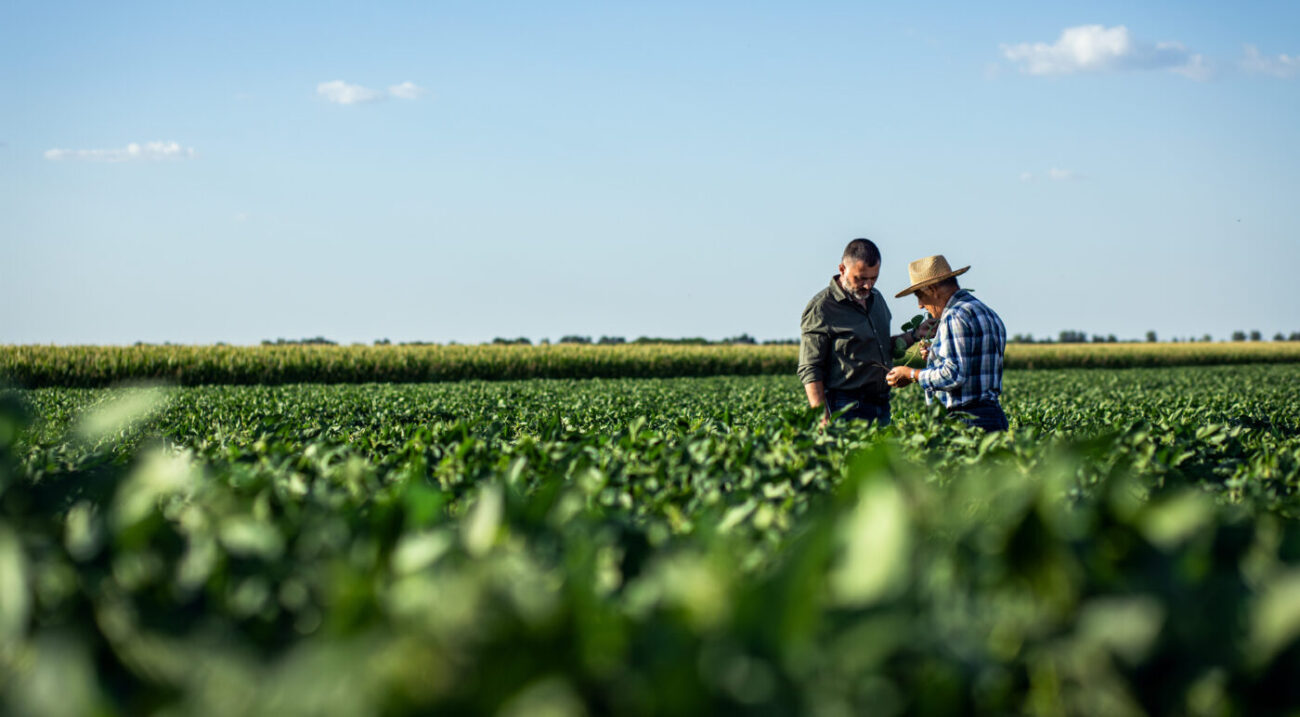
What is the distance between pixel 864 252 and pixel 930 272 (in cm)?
53

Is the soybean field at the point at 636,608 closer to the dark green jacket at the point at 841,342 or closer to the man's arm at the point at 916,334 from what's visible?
the dark green jacket at the point at 841,342

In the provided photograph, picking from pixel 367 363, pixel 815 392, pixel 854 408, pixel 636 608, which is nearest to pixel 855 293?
pixel 815 392

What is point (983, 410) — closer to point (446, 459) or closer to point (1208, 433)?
point (1208, 433)

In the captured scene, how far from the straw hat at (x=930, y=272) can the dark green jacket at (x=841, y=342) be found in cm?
57

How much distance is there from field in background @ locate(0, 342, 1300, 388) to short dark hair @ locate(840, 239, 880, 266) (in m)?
25.9

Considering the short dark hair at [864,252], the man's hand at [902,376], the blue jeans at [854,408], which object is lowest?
the blue jeans at [854,408]

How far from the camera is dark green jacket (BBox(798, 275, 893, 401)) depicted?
7.41 metres

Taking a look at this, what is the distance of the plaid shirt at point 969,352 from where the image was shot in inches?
253

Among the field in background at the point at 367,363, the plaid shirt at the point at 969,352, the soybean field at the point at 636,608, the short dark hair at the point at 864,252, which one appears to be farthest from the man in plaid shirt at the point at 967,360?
the field in background at the point at 367,363

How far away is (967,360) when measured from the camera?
6414 millimetres

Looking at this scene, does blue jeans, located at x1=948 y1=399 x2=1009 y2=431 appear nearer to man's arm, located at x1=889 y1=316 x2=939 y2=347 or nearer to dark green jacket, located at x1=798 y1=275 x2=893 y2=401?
dark green jacket, located at x1=798 y1=275 x2=893 y2=401

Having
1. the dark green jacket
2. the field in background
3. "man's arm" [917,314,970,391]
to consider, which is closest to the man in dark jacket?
the dark green jacket

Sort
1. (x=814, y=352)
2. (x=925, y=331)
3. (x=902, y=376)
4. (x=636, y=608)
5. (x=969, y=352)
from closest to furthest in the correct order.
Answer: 1. (x=636, y=608)
2. (x=969, y=352)
3. (x=902, y=376)
4. (x=814, y=352)
5. (x=925, y=331)

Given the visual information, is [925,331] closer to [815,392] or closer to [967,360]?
[815,392]
